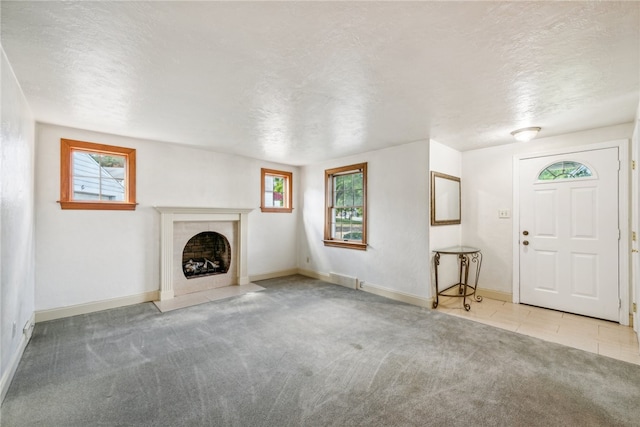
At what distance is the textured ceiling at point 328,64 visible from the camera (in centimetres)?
155

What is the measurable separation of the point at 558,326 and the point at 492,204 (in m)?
1.86

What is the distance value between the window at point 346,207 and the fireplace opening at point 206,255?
198 centimetres

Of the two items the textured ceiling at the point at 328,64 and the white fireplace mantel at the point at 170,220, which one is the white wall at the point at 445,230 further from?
the white fireplace mantel at the point at 170,220

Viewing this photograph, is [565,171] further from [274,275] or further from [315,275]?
[274,275]

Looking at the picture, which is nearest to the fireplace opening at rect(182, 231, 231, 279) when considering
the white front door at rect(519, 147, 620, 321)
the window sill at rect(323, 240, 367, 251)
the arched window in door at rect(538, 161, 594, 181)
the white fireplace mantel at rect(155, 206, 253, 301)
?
the white fireplace mantel at rect(155, 206, 253, 301)

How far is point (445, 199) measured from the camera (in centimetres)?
434

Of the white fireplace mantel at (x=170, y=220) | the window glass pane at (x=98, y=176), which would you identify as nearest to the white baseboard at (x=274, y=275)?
the white fireplace mantel at (x=170, y=220)

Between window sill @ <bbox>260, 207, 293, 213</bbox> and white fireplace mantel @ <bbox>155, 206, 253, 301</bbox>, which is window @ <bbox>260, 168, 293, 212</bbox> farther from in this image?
white fireplace mantel @ <bbox>155, 206, 253, 301</bbox>

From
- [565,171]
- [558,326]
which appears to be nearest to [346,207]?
[565,171]

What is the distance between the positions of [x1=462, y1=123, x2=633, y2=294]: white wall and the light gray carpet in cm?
138

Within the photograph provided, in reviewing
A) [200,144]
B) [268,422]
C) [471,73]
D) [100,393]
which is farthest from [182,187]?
[471,73]

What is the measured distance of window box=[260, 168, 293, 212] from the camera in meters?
5.73

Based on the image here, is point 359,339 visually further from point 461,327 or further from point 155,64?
point 155,64

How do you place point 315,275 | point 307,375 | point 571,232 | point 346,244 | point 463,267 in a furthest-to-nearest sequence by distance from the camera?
point 315,275, point 346,244, point 463,267, point 571,232, point 307,375
